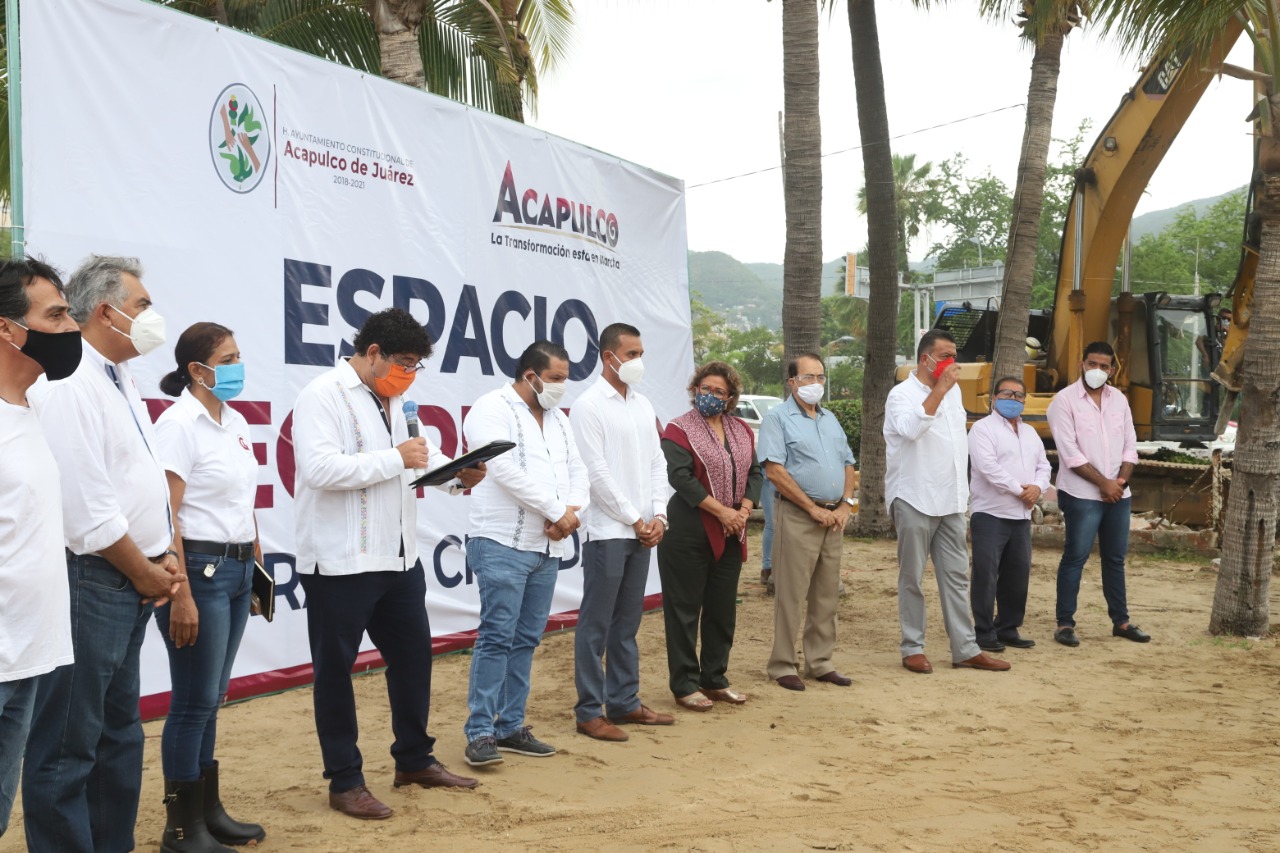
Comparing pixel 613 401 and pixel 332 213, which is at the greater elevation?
pixel 332 213

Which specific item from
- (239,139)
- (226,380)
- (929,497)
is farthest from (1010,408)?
(226,380)

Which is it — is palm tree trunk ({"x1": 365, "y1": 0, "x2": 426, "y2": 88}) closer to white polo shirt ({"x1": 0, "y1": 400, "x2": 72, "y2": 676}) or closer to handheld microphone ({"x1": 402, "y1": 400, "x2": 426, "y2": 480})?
handheld microphone ({"x1": 402, "y1": 400, "x2": 426, "y2": 480})

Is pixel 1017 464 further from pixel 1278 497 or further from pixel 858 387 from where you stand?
pixel 858 387

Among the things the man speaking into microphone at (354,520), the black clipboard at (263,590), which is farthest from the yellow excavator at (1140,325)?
the black clipboard at (263,590)

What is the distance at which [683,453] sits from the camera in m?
6.41

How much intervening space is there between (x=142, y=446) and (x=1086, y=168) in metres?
12.0

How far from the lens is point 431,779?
15.8 feet

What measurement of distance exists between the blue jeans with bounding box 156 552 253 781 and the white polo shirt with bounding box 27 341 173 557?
456mm

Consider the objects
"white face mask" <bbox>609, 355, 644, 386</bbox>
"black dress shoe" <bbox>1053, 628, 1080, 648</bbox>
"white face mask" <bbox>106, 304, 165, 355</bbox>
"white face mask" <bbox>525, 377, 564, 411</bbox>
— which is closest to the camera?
"white face mask" <bbox>106, 304, 165, 355</bbox>

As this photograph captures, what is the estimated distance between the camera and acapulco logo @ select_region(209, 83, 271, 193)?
604 cm

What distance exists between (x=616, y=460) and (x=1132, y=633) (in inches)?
177

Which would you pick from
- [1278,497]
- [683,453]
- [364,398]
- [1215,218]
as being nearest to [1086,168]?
[1278,497]

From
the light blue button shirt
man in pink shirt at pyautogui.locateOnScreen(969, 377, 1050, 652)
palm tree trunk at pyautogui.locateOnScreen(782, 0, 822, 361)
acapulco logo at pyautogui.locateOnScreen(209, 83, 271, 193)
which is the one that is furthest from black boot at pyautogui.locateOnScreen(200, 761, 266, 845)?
palm tree trunk at pyautogui.locateOnScreen(782, 0, 822, 361)

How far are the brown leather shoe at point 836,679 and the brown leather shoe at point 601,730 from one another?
5.57 ft
